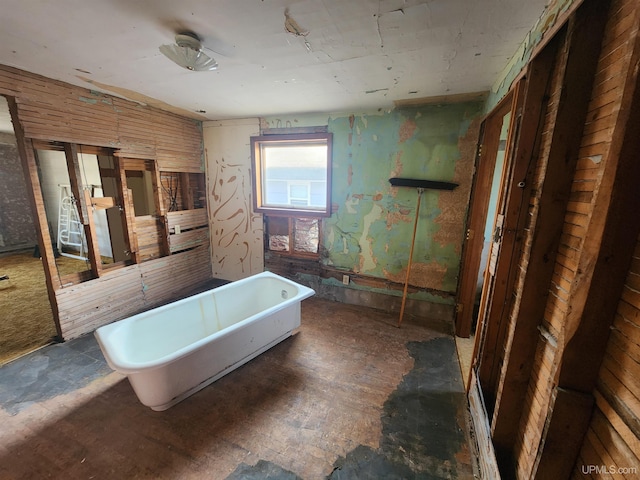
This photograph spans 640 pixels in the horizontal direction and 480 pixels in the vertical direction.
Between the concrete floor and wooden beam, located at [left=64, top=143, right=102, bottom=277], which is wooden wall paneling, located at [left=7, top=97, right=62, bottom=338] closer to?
wooden beam, located at [left=64, top=143, right=102, bottom=277]

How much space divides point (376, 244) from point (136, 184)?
11.4 feet

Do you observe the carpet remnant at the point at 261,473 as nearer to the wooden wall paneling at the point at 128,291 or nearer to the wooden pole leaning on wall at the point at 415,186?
the wooden pole leaning on wall at the point at 415,186

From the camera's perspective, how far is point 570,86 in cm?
87

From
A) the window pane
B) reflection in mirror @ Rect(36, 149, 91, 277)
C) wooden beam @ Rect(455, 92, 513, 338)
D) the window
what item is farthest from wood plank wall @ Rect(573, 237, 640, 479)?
reflection in mirror @ Rect(36, 149, 91, 277)

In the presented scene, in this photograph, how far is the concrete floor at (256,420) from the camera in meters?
1.35

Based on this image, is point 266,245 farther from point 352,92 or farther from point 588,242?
point 588,242

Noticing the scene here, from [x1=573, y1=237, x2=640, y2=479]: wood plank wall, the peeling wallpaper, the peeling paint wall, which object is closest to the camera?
[x1=573, y1=237, x2=640, y2=479]: wood plank wall

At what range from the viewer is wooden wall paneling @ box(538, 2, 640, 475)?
635 millimetres

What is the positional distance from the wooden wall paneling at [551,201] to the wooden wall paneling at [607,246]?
0.20 metres

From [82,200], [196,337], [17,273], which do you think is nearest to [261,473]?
[196,337]

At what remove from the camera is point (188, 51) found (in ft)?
4.77

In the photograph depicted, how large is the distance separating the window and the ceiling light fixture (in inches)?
63.6

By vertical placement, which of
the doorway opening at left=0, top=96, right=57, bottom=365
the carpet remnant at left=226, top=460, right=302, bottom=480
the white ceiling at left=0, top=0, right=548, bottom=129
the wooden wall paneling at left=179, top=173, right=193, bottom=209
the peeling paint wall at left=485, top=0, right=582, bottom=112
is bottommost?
the carpet remnant at left=226, top=460, right=302, bottom=480

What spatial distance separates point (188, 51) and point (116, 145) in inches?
69.0
